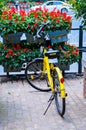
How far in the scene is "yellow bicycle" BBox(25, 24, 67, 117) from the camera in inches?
248

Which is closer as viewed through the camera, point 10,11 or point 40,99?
point 40,99

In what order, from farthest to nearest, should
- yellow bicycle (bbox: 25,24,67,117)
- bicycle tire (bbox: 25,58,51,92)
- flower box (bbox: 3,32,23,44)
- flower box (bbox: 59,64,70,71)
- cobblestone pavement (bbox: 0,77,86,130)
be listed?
flower box (bbox: 59,64,70,71)
flower box (bbox: 3,32,23,44)
bicycle tire (bbox: 25,58,51,92)
yellow bicycle (bbox: 25,24,67,117)
cobblestone pavement (bbox: 0,77,86,130)

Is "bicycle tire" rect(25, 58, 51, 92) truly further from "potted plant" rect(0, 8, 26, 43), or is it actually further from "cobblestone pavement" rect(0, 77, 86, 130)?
"potted plant" rect(0, 8, 26, 43)

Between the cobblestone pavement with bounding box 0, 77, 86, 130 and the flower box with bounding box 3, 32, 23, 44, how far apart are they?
1047 millimetres

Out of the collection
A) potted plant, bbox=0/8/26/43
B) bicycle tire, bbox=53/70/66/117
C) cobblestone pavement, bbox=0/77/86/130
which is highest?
potted plant, bbox=0/8/26/43

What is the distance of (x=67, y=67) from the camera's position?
9.41 metres

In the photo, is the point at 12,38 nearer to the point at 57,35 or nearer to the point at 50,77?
the point at 57,35

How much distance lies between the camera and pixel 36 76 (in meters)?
8.49

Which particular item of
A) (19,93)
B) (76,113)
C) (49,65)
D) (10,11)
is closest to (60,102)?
(76,113)

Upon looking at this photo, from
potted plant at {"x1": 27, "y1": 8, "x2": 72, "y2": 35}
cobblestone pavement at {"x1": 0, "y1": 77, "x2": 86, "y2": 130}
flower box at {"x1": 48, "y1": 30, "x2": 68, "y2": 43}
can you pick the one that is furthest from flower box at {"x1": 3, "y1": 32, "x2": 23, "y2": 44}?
cobblestone pavement at {"x1": 0, "y1": 77, "x2": 86, "y2": 130}

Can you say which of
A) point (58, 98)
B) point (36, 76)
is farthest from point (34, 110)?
point (36, 76)

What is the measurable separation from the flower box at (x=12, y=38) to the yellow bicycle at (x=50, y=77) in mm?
763

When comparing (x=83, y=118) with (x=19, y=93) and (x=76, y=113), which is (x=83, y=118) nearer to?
(x=76, y=113)

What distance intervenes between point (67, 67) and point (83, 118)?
10.6 feet
